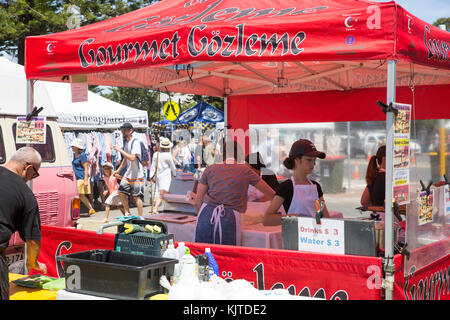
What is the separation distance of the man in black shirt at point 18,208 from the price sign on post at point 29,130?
5.30 feet

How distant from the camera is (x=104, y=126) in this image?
12781mm

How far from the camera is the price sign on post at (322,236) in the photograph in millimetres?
3498

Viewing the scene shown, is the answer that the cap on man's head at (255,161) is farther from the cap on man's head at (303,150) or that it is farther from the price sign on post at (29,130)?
the price sign on post at (29,130)

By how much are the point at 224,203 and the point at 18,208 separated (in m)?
1.80

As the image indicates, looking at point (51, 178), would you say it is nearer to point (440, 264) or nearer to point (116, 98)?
point (440, 264)

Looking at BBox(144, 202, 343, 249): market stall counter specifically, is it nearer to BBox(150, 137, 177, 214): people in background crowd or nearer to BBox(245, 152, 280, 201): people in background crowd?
BBox(245, 152, 280, 201): people in background crowd

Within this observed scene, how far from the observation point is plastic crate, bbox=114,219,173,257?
323cm

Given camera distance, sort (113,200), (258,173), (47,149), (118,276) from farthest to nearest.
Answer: (113,200), (258,173), (47,149), (118,276)

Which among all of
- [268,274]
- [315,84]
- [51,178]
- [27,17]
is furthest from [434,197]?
[27,17]

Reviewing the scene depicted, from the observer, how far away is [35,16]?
56.7 ft

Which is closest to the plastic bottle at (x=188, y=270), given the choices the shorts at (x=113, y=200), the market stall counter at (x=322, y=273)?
the market stall counter at (x=322, y=273)

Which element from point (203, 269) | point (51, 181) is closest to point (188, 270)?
point (203, 269)

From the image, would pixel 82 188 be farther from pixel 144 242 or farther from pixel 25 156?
pixel 144 242
